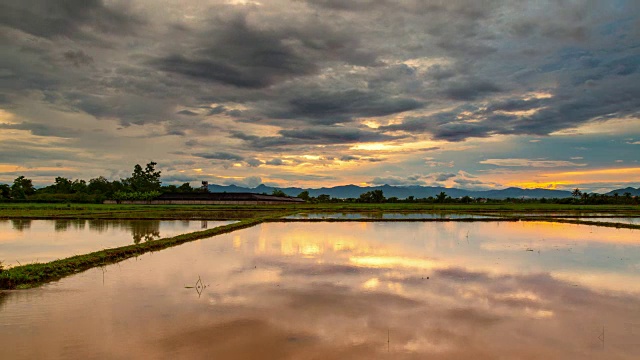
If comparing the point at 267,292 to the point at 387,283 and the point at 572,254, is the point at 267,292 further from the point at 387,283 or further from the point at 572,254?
the point at 572,254

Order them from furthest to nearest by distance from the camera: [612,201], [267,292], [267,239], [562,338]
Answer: [612,201] → [267,239] → [267,292] → [562,338]

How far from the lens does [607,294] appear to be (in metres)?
10.0

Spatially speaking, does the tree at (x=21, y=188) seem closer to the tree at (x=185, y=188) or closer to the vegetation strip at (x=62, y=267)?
the tree at (x=185, y=188)

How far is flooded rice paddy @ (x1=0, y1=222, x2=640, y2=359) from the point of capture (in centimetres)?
654

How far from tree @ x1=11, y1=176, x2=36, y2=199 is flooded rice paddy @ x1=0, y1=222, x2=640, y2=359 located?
8560 centimetres

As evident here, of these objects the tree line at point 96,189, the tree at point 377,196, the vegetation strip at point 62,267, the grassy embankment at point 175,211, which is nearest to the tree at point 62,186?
the tree line at point 96,189

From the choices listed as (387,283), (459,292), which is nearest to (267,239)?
(387,283)

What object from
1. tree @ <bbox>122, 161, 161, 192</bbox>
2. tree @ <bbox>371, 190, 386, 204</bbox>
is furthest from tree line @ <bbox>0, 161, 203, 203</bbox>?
tree @ <bbox>371, 190, 386, 204</bbox>

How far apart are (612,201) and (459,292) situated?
321ft

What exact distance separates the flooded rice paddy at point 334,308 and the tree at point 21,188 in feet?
281

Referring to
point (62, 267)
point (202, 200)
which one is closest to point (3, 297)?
point (62, 267)

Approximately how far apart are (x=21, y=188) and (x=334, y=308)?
98589 millimetres

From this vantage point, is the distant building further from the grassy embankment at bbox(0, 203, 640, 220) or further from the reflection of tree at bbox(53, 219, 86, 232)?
the reflection of tree at bbox(53, 219, 86, 232)

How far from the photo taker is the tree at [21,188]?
8156 centimetres
